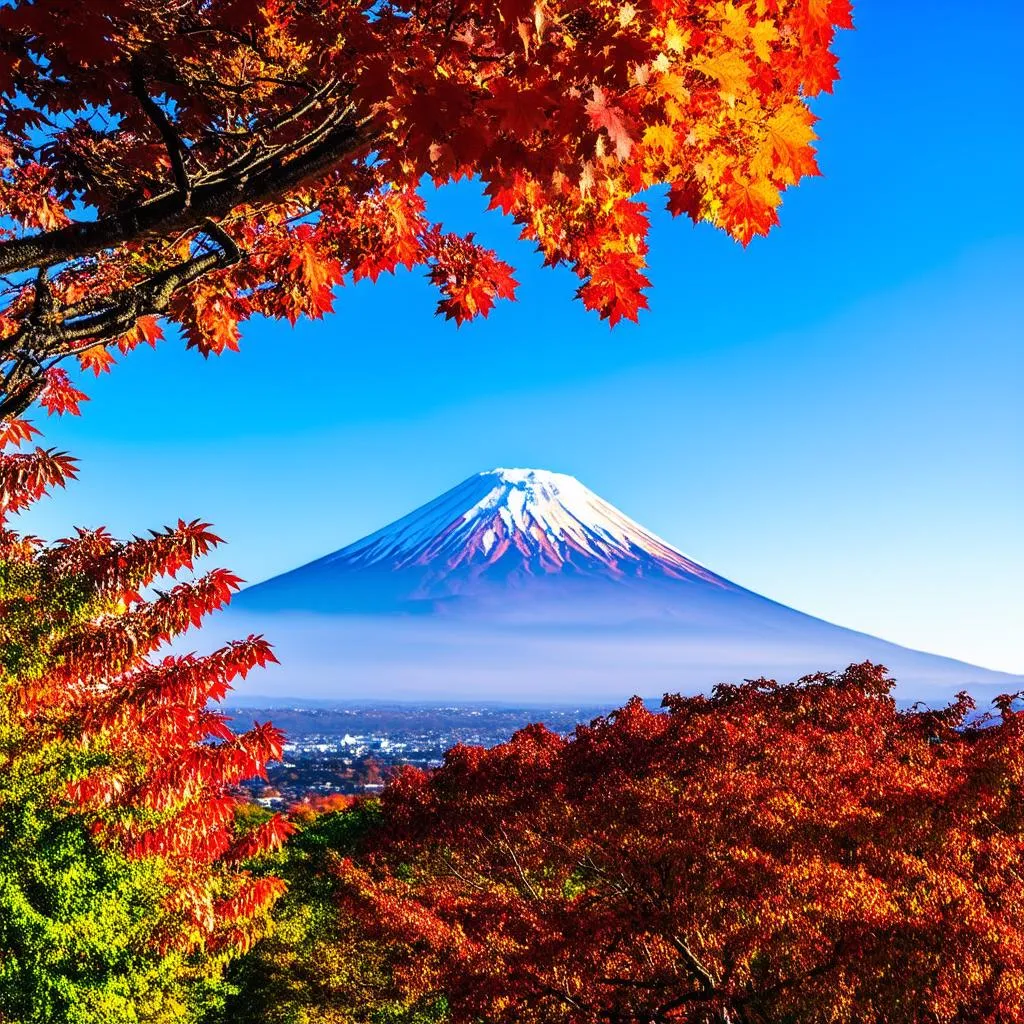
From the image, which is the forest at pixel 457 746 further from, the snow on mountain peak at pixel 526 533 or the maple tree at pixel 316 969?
the snow on mountain peak at pixel 526 533

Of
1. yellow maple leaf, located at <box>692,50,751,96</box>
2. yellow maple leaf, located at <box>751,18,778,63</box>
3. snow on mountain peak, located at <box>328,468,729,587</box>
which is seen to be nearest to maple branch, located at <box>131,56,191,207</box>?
yellow maple leaf, located at <box>692,50,751,96</box>

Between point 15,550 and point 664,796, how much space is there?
663 centimetres

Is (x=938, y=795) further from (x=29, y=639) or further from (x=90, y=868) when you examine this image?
(x=90, y=868)

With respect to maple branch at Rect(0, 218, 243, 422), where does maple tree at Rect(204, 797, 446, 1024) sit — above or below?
below

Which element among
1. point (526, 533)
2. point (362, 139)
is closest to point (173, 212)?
point (362, 139)

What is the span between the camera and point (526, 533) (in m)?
156

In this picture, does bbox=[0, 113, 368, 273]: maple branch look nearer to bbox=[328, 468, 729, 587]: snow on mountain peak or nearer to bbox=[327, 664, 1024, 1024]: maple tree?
bbox=[327, 664, 1024, 1024]: maple tree

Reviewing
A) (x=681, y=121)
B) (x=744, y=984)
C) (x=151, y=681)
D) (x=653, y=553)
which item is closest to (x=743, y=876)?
(x=744, y=984)

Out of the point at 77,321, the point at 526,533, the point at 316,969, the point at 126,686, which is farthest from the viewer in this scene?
the point at 526,533

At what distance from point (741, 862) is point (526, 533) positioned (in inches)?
5952

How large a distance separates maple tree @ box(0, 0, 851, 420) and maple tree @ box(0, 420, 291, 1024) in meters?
3.41

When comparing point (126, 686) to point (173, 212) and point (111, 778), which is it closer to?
point (111, 778)

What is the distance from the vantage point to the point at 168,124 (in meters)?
2.78

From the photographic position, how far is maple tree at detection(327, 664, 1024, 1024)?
4.32m
